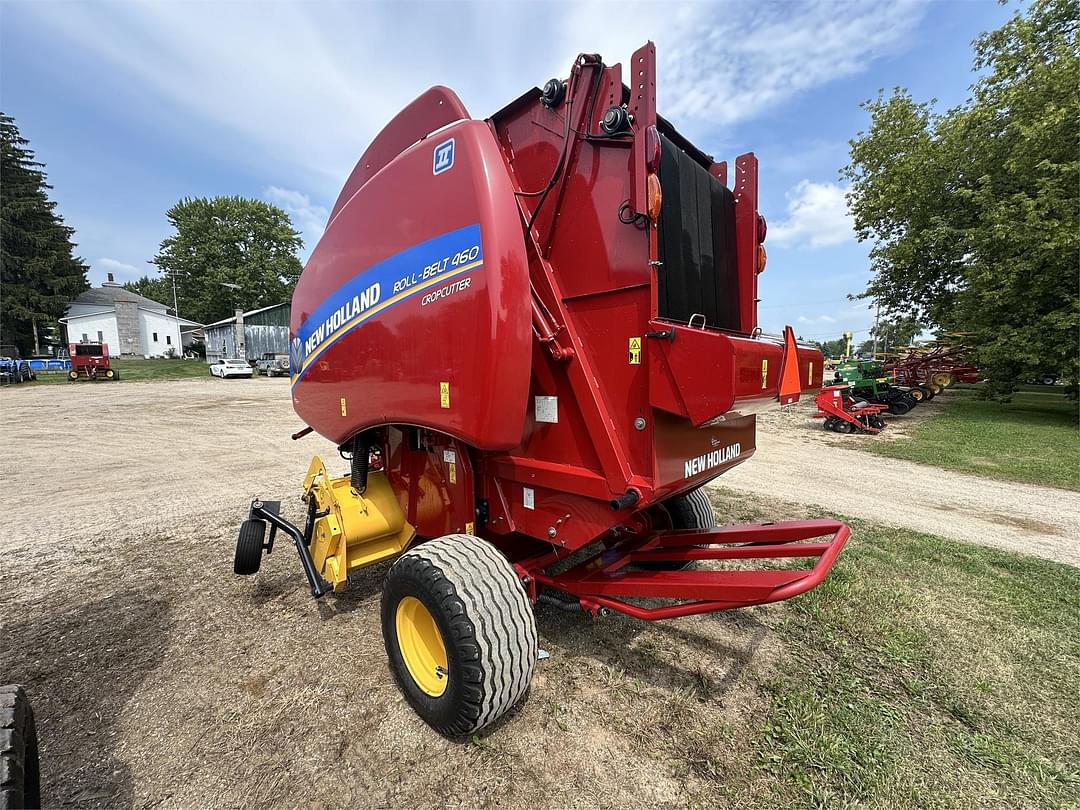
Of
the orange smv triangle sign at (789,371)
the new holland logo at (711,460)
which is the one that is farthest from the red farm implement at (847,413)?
the orange smv triangle sign at (789,371)

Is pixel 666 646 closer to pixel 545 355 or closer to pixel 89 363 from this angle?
pixel 545 355

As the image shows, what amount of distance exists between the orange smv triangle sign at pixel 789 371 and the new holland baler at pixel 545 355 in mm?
17

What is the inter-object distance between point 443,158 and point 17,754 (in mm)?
2659

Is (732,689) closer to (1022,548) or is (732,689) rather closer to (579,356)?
(579,356)

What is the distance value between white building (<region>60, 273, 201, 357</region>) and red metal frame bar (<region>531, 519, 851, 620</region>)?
2201 inches

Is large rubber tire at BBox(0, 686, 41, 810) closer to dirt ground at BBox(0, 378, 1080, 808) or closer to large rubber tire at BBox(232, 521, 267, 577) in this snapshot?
dirt ground at BBox(0, 378, 1080, 808)

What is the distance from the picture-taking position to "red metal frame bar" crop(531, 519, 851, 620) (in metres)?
2.05

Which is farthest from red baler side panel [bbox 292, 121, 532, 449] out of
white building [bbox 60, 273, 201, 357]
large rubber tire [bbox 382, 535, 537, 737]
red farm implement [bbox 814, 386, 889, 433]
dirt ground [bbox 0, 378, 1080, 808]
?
white building [bbox 60, 273, 201, 357]

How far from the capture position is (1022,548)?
445cm

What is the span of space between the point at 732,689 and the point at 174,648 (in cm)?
321

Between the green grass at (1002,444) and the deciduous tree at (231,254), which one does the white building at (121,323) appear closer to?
the deciduous tree at (231,254)

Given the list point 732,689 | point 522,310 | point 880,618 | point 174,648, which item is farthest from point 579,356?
point 174,648

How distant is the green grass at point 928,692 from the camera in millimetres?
1970

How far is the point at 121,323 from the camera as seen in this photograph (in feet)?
149
